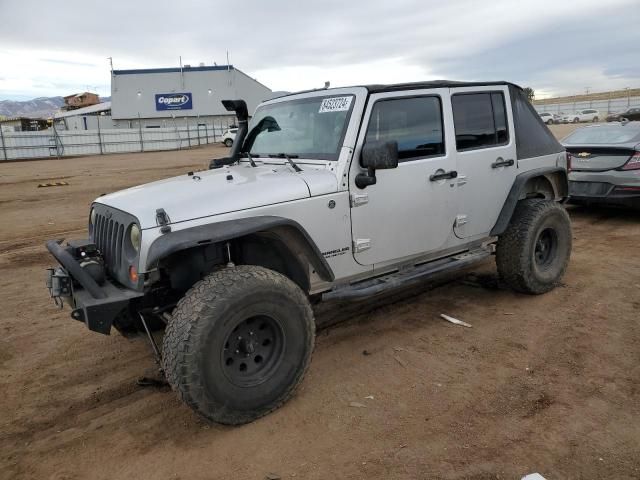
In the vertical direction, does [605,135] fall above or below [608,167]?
above

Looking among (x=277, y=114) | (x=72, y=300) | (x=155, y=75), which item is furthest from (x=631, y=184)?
(x=155, y=75)

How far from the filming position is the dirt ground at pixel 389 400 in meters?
2.74

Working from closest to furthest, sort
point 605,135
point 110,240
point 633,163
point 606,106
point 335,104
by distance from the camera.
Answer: point 110,240 → point 335,104 → point 633,163 → point 605,135 → point 606,106

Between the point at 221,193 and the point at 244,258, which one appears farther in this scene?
the point at 244,258

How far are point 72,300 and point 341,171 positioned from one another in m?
1.98

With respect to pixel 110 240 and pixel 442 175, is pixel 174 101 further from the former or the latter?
pixel 110 240

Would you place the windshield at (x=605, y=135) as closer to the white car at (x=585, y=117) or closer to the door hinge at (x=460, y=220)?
the door hinge at (x=460, y=220)

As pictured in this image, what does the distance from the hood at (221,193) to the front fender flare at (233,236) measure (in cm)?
10

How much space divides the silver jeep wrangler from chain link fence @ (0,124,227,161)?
29941mm

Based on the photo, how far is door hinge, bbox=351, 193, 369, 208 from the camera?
3.58 metres

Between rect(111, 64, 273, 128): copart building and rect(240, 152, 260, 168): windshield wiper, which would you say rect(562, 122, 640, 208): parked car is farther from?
rect(111, 64, 273, 128): copart building

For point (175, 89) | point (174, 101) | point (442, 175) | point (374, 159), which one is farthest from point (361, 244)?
point (175, 89)

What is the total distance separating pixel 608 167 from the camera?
25.5 ft

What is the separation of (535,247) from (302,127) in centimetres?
262
